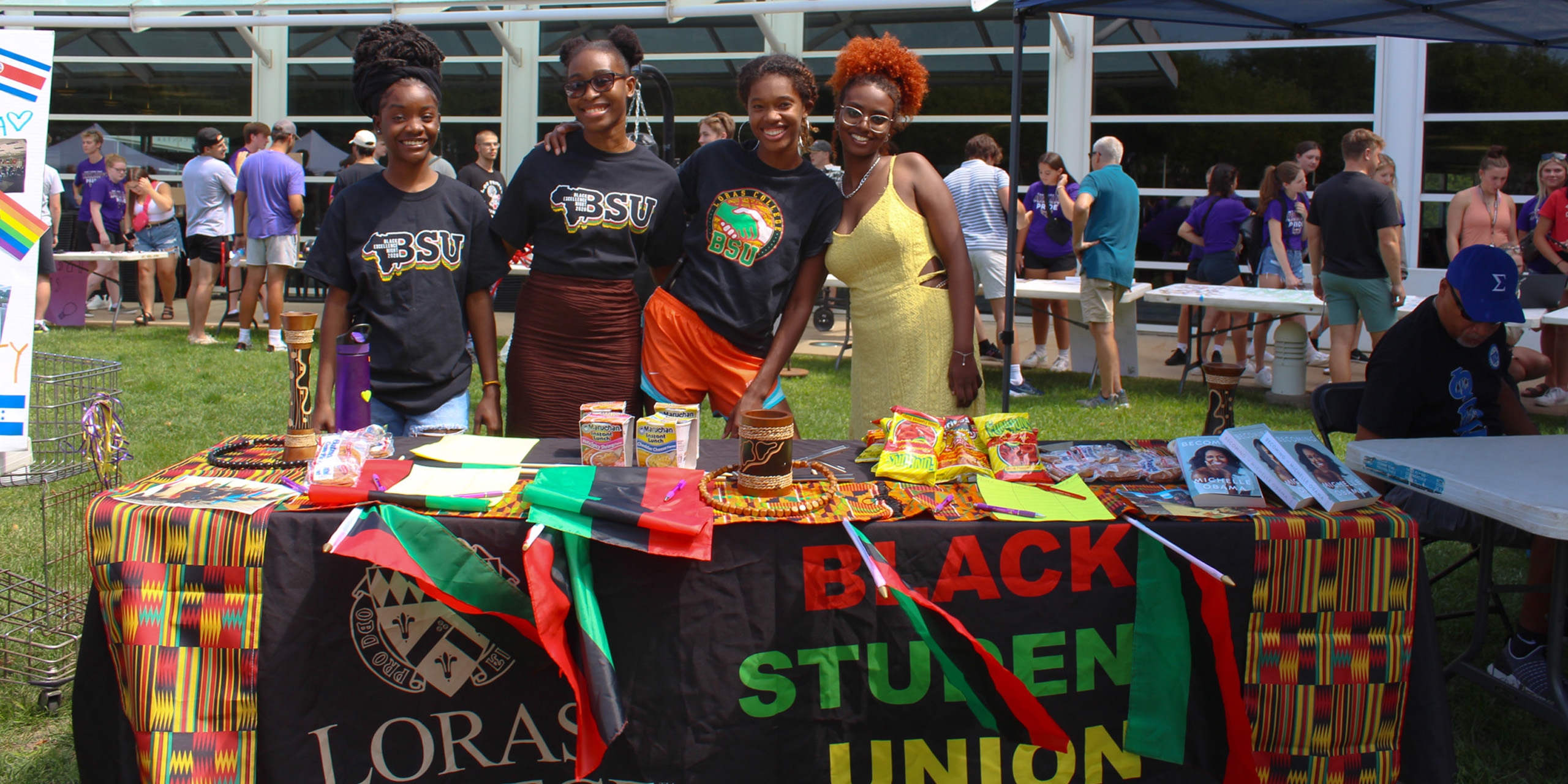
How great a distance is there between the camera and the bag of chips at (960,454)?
8.73ft

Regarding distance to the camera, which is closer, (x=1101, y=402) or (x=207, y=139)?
(x=1101, y=402)

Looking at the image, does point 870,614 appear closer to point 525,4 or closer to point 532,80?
point 525,4

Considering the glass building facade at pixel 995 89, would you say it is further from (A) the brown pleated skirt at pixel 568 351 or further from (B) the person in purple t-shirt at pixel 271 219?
(A) the brown pleated skirt at pixel 568 351

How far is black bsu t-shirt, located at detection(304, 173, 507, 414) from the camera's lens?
2.99 metres

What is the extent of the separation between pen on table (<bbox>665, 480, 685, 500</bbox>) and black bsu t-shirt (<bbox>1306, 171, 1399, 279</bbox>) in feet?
19.1

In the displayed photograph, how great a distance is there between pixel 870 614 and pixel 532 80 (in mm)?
12775

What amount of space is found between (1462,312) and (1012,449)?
5.01ft

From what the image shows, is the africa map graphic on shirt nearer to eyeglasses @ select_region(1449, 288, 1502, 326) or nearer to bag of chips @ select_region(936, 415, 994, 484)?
bag of chips @ select_region(936, 415, 994, 484)

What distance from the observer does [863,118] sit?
3.16m

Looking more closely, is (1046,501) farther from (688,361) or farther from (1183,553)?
(688,361)

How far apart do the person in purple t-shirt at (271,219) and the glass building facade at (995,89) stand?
14.8 ft

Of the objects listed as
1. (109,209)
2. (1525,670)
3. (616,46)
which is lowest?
(1525,670)

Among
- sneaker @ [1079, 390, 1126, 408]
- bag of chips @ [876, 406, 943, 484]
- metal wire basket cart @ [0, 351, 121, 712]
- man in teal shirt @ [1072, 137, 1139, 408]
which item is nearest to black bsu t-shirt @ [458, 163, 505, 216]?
man in teal shirt @ [1072, 137, 1139, 408]

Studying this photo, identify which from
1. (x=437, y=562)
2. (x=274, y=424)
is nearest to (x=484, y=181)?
(x=274, y=424)
